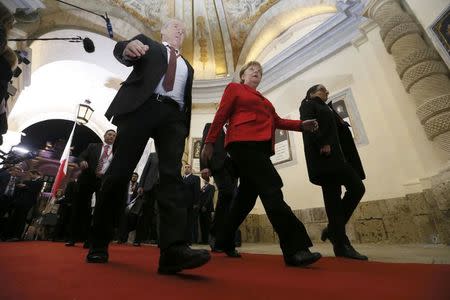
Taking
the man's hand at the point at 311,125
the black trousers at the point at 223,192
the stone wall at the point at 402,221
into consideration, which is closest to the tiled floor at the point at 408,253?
the stone wall at the point at 402,221

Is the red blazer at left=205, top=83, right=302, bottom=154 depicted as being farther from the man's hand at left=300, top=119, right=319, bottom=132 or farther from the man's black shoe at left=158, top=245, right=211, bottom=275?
the man's black shoe at left=158, top=245, right=211, bottom=275

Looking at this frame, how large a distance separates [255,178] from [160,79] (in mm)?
855

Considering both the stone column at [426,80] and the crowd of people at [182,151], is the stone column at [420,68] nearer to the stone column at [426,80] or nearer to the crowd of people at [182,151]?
the stone column at [426,80]

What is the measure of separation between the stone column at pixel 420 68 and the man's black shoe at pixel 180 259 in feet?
13.3

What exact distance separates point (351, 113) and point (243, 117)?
14.3 ft

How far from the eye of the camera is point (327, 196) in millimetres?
2314

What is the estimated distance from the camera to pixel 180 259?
3.90ft

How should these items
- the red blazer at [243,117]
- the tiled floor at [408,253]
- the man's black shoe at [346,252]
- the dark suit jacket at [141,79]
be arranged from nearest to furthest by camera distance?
the dark suit jacket at [141,79] < the red blazer at [243,117] < the tiled floor at [408,253] < the man's black shoe at [346,252]

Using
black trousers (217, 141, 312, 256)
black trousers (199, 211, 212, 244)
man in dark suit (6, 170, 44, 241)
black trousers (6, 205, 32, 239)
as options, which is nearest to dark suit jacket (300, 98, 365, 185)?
black trousers (217, 141, 312, 256)

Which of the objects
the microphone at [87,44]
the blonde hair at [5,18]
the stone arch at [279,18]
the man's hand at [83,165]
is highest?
the stone arch at [279,18]

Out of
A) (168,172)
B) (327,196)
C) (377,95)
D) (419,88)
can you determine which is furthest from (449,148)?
(168,172)

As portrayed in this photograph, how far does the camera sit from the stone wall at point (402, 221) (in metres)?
3.69

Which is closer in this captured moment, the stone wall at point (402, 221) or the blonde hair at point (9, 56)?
the blonde hair at point (9, 56)

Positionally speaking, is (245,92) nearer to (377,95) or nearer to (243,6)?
(377,95)
